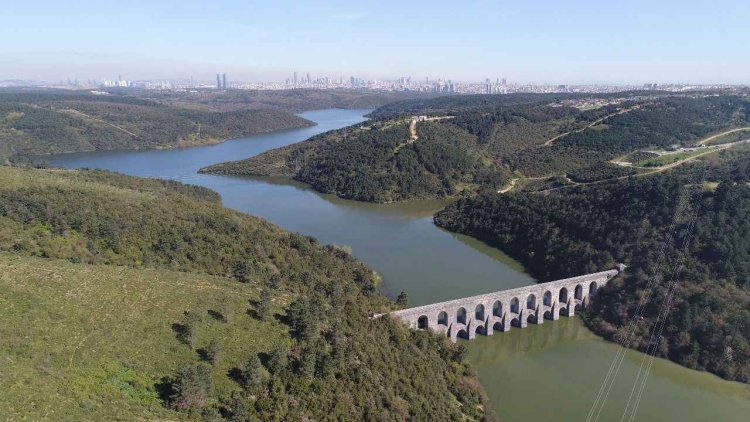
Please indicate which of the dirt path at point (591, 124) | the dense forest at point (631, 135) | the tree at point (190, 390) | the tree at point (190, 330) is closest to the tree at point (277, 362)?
the tree at point (190, 390)

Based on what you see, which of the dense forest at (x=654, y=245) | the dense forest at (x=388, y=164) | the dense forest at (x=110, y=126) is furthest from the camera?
the dense forest at (x=110, y=126)

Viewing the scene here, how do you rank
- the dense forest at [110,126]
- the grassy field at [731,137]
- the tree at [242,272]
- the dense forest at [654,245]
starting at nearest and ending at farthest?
1. the tree at [242,272]
2. the dense forest at [654,245]
3. the grassy field at [731,137]
4. the dense forest at [110,126]

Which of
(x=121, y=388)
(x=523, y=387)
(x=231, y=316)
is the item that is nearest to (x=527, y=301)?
(x=523, y=387)

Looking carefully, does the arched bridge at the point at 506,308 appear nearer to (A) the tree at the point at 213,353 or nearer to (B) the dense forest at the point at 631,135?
(A) the tree at the point at 213,353

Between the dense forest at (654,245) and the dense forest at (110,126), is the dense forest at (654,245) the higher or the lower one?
the lower one

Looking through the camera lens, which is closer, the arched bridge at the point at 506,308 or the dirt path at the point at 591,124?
the arched bridge at the point at 506,308

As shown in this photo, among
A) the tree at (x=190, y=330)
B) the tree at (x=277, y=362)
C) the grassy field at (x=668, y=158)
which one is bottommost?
the tree at (x=277, y=362)
